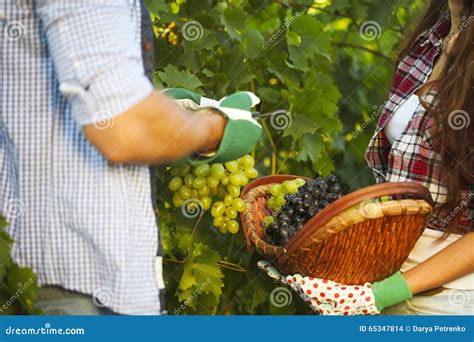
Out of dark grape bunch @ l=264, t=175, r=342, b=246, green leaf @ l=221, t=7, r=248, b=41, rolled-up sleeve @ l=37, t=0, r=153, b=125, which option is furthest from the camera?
green leaf @ l=221, t=7, r=248, b=41

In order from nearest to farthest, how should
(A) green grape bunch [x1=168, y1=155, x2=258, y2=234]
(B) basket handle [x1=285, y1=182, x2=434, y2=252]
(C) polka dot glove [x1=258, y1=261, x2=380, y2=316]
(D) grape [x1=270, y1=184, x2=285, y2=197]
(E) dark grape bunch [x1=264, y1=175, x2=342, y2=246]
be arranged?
(B) basket handle [x1=285, y1=182, x2=434, y2=252]
(C) polka dot glove [x1=258, y1=261, x2=380, y2=316]
(E) dark grape bunch [x1=264, y1=175, x2=342, y2=246]
(A) green grape bunch [x1=168, y1=155, x2=258, y2=234]
(D) grape [x1=270, y1=184, x2=285, y2=197]

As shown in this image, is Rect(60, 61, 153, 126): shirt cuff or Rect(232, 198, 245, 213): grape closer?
Rect(60, 61, 153, 126): shirt cuff

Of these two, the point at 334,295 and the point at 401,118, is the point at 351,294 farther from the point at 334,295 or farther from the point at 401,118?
the point at 401,118

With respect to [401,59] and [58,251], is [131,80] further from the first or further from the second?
[401,59]

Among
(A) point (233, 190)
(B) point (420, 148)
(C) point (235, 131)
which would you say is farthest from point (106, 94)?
(B) point (420, 148)

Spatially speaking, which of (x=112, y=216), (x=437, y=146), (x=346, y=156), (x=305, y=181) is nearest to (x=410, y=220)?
(x=437, y=146)

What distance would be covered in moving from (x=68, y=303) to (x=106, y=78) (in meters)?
0.37

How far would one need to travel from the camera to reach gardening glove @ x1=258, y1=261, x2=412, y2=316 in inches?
64.2

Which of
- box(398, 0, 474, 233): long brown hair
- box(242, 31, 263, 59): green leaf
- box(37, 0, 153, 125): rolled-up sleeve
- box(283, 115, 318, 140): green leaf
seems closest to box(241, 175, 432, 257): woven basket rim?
box(398, 0, 474, 233): long brown hair

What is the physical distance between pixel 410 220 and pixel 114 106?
2.32 ft

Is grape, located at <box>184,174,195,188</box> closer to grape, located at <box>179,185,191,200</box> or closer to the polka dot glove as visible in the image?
grape, located at <box>179,185,191,200</box>

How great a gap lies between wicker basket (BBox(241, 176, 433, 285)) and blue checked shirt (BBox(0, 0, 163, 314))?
1.27 feet

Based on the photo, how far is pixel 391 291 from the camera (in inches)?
66.2

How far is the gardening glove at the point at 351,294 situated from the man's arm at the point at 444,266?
4cm
